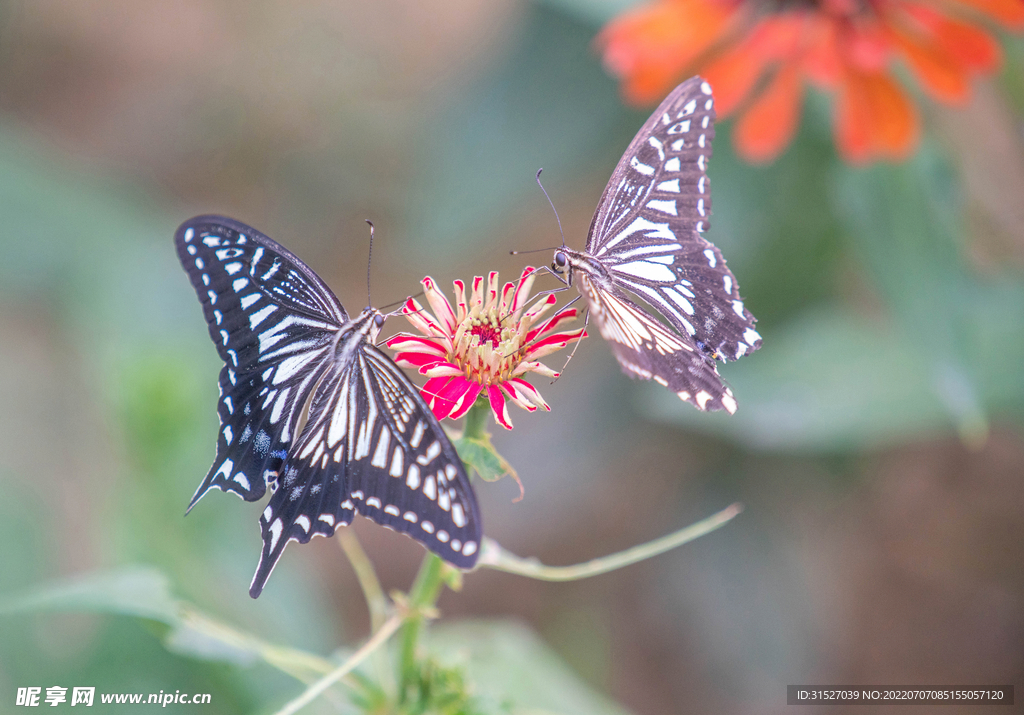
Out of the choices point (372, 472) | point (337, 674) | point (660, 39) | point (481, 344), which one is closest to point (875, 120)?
point (660, 39)

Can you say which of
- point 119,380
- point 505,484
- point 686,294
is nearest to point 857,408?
point 686,294

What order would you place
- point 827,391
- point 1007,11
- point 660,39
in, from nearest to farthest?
point 1007,11, point 660,39, point 827,391

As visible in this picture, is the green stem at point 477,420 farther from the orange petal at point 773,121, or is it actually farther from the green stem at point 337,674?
the orange petal at point 773,121

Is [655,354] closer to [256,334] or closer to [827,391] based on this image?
[256,334]

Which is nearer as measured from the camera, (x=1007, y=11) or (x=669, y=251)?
(x=669, y=251)

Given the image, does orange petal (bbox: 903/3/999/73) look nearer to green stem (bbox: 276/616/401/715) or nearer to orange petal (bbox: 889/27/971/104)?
orange petal (bbox: 889/27/971/104)

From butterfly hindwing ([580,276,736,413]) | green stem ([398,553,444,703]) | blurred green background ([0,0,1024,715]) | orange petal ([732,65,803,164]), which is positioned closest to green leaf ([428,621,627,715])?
blurred green background ([0,0,1024,715])
